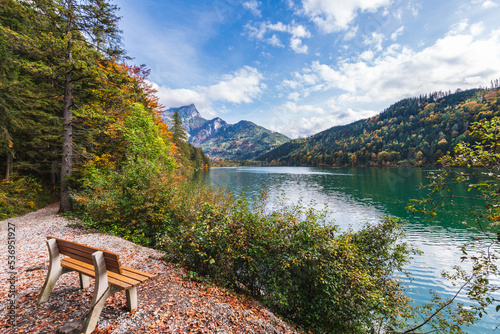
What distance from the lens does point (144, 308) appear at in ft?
14.0

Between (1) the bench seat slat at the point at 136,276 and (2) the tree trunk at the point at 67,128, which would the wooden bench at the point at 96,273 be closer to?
(1) the bench seat slat at the point at 136,276

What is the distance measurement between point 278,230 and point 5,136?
16.4 metres

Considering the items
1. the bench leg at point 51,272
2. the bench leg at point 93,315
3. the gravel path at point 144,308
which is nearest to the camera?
the bench leg at point 93,315

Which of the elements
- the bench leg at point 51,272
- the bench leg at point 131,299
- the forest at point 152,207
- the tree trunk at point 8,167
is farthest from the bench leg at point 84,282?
the tree trunk at point 8,167

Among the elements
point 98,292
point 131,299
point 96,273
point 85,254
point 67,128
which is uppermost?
point 67,128

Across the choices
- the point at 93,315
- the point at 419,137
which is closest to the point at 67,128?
the point at 93,315

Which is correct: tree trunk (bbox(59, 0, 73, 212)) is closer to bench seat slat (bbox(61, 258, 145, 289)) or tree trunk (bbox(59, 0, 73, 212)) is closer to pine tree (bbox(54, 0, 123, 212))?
pine tree (bbox(54, 0, 123, 212))

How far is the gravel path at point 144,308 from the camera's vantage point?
3791 mm

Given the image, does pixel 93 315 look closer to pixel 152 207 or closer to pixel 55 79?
pixel 152 207

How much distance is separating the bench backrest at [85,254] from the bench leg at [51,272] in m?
0.11

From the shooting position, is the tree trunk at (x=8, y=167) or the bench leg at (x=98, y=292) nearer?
the bench leg at (x=98, y=292)

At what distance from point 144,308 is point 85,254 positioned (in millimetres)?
1639

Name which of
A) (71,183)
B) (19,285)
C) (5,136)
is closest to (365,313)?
(19,285)

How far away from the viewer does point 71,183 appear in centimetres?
1203
